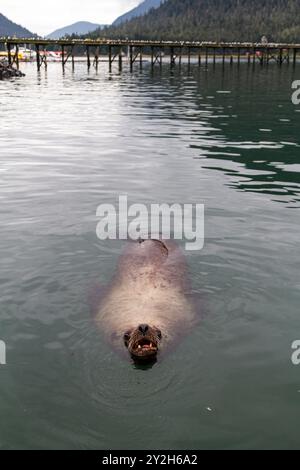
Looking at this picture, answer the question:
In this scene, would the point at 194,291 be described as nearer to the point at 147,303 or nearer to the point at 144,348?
the point at 147,303

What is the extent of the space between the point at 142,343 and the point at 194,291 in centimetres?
259

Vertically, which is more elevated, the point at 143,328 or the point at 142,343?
the point at 143,328

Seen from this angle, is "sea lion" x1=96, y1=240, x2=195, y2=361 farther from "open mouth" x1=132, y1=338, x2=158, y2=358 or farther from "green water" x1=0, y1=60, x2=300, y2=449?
"green water" x1=0, y1=60, x2=300, y2=449

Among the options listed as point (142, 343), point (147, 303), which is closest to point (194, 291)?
point (147, 303)

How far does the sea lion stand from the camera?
766cm

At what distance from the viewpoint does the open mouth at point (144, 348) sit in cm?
745

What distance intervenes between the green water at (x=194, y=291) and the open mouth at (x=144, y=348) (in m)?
0.21

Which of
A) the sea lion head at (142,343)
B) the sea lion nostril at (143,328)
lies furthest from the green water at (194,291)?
the sea lion nostril at (143,328)

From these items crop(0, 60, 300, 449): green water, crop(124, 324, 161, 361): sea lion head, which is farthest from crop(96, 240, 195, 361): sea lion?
crop(0, 60, 300, 449): green water

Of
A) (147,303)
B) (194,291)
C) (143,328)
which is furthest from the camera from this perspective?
(194,291)

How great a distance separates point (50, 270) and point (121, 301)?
8.19ft

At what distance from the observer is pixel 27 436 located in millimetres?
6254

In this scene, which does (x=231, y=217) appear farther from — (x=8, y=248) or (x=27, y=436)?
(x=27, y=436)

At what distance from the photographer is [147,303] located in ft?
29.2
